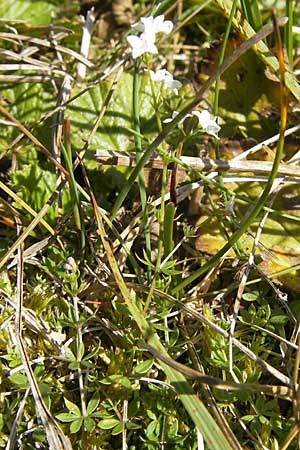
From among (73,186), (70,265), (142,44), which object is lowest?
(70,265)

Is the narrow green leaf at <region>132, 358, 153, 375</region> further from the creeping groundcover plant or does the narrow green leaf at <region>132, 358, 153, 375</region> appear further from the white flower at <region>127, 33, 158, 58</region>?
the white flower at <region>127, 33, 158, 58</region>

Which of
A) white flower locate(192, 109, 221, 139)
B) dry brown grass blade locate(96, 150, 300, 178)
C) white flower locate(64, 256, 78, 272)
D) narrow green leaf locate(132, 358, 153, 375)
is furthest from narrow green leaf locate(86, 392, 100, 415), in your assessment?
white flower locate(192, 109, 221, 139)

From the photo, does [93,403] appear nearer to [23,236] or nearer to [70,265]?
[70,265]

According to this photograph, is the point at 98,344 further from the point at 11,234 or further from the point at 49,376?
the point at 11,234

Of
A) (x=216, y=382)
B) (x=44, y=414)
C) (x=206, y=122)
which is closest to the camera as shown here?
(x=216, y=382)

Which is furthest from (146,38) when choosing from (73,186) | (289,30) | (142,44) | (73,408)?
(73,408)

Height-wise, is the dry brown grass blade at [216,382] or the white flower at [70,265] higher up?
the white flower at [70,265]

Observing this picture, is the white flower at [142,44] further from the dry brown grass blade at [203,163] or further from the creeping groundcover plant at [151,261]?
the dry brown grass blade at [203,163]

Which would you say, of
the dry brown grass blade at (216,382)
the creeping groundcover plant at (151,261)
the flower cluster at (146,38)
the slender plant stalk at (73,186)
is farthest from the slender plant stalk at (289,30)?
the dry brown grass blade at (216,382)
